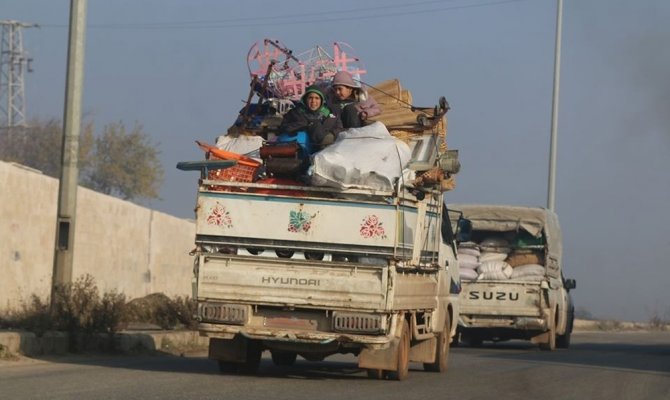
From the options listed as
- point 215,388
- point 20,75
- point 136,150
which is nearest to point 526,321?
point 215,388

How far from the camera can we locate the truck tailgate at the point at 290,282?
13781 mm

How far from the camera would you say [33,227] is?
81.3ft

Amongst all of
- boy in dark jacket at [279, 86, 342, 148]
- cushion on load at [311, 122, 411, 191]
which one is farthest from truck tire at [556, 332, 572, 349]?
cushion on load at [311, 122, 411, 191]

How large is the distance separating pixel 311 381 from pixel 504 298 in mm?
12006

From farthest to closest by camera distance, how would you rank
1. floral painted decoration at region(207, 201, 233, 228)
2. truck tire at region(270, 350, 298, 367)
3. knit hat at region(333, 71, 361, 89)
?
truck tire at region(270, 350, 298, 367), knit hat at region(333, 71, 361, 89), floral painted decoration at region(207, 201, 233, 228)

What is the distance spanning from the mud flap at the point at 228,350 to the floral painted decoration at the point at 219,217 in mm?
1462

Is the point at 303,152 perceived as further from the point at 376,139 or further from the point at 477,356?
the point at 477,356

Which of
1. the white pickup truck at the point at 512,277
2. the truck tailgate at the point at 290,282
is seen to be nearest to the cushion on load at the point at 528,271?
the white pickup truck at the point at 512,277

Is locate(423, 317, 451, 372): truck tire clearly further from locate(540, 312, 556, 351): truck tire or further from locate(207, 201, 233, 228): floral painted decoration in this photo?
locate(540, 312, 556, 351): truck tire

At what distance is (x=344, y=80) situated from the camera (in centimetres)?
1597

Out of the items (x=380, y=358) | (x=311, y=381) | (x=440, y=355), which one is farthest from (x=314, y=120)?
(x=440, y=355)

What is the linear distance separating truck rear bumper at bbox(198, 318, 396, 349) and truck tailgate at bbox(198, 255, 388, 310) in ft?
0.99

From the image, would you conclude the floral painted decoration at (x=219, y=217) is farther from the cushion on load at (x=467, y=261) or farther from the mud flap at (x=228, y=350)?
the cushion on load at (x=467, y=261)

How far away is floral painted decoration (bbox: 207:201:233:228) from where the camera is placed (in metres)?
14.2
